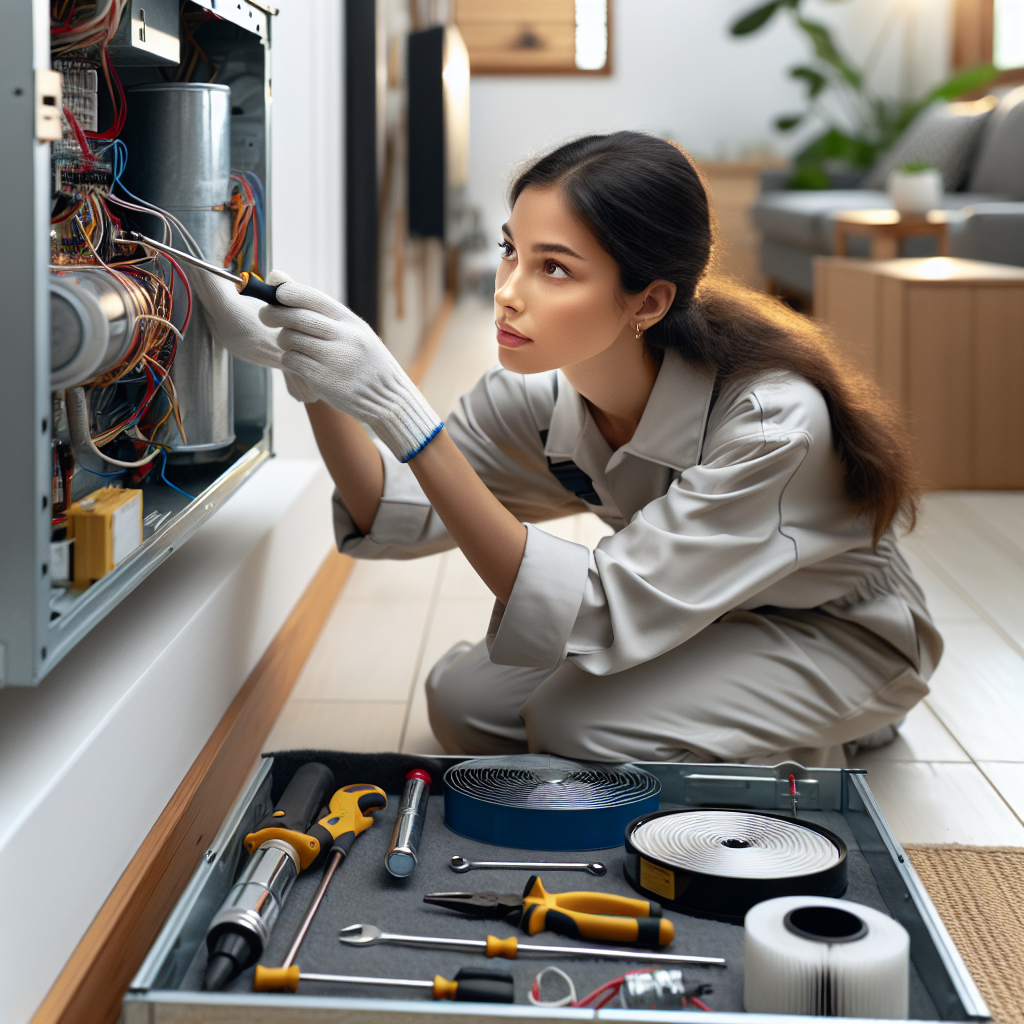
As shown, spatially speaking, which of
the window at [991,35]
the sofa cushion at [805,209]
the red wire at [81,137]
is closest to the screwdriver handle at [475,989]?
the red wire at [81,137]

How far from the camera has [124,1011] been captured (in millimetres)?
763

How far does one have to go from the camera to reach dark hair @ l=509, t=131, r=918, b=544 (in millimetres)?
1123

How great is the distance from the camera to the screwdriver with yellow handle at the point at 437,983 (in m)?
0.80

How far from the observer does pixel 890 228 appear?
400cm

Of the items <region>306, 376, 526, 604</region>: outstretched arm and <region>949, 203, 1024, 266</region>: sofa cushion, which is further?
<region>949, 203, 1024, 266</region>: sofa cushion

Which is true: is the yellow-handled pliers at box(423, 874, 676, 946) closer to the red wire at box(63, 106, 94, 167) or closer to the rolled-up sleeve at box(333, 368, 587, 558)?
the rolled-up sleeve at box(333, 368, 587, 558)

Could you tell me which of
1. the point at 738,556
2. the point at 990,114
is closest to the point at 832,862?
the point at 738,556

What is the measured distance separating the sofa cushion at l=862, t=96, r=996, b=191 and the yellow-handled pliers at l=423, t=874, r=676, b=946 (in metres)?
4.71

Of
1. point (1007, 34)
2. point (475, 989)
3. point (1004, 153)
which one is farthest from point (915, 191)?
point (475, 989)

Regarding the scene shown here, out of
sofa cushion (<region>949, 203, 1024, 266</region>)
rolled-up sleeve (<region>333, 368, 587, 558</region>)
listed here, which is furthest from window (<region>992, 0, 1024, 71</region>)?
rolled-up sleeve (<region>333, 368, 587, 558</region>)

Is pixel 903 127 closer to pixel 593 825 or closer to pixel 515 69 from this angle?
pixel 515 69

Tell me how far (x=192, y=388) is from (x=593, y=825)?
616 millimetres

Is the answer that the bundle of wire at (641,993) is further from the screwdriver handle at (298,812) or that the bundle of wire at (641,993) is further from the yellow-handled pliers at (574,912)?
the screwdriver handle at (298,812)

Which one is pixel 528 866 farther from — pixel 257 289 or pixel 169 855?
pixel 257 289
